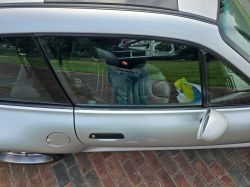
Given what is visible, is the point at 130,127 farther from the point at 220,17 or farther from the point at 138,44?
the point at 220,17

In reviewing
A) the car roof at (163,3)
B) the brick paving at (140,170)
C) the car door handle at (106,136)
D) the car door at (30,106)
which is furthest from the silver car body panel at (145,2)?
the brick paving at (140,170)

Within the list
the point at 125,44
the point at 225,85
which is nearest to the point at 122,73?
the point at 125,44

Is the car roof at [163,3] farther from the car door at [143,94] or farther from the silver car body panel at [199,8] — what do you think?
the car door at [143,94]

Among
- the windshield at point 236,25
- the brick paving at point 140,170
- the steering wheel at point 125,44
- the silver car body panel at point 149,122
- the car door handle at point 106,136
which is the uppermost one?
the windshield at point 236,25

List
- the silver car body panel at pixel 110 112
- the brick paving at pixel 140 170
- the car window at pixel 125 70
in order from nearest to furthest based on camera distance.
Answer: the silver car body panel at pixel 110 112 → the car window at pixel 125 70 → the brick paving at pixel 140 170

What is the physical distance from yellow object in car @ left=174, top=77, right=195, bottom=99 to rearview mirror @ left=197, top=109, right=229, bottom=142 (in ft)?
0.73

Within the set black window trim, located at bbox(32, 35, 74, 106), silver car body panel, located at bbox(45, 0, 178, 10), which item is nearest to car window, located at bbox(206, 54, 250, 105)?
silver car body panel, located at bbox(45, 0, 178, 10)

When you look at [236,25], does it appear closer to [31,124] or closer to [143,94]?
[143,94]

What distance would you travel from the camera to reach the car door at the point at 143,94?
132 centimetres

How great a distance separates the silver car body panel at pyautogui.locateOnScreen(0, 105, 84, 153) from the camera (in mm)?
1479

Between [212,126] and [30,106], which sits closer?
[212,126]

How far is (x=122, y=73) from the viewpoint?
4.67ft

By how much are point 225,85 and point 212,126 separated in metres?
0.38

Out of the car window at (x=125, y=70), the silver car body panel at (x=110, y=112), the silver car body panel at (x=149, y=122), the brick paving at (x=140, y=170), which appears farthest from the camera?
the brick paving at (x=140, y=170)
